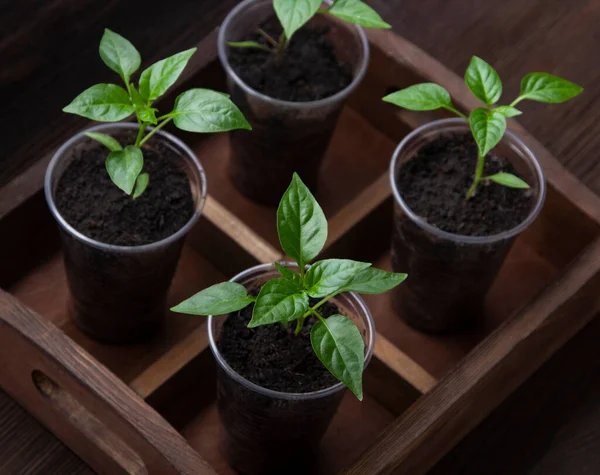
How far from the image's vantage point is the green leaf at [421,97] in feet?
4.00

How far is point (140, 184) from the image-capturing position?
1.22 m

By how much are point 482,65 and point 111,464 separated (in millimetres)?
566

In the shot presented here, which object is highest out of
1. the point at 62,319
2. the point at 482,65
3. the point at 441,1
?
the point at 482,65

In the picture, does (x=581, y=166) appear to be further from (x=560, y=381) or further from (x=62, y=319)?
(x=62, y=319)

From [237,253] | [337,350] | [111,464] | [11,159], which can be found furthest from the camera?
[11,159]

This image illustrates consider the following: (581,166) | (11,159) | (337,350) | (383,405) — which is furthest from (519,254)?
(11,159)

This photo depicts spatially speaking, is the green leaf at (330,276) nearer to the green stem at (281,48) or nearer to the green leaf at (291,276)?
the green leaf at (291,276)

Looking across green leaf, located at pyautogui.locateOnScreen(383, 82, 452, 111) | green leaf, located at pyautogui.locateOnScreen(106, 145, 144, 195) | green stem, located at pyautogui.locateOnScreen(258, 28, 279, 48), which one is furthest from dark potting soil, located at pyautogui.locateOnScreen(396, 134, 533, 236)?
green leaf, located at pyautogui.locateOnScreen(106, 145, 144, 195)

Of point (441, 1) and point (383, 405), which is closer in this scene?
point (383, 405)

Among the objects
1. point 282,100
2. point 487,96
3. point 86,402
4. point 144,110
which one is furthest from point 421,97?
point 86,402

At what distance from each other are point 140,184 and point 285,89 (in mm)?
233

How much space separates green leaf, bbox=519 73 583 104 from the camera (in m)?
1.24

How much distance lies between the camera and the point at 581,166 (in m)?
1.51

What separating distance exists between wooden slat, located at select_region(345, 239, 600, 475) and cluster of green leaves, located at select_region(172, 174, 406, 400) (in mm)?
169
